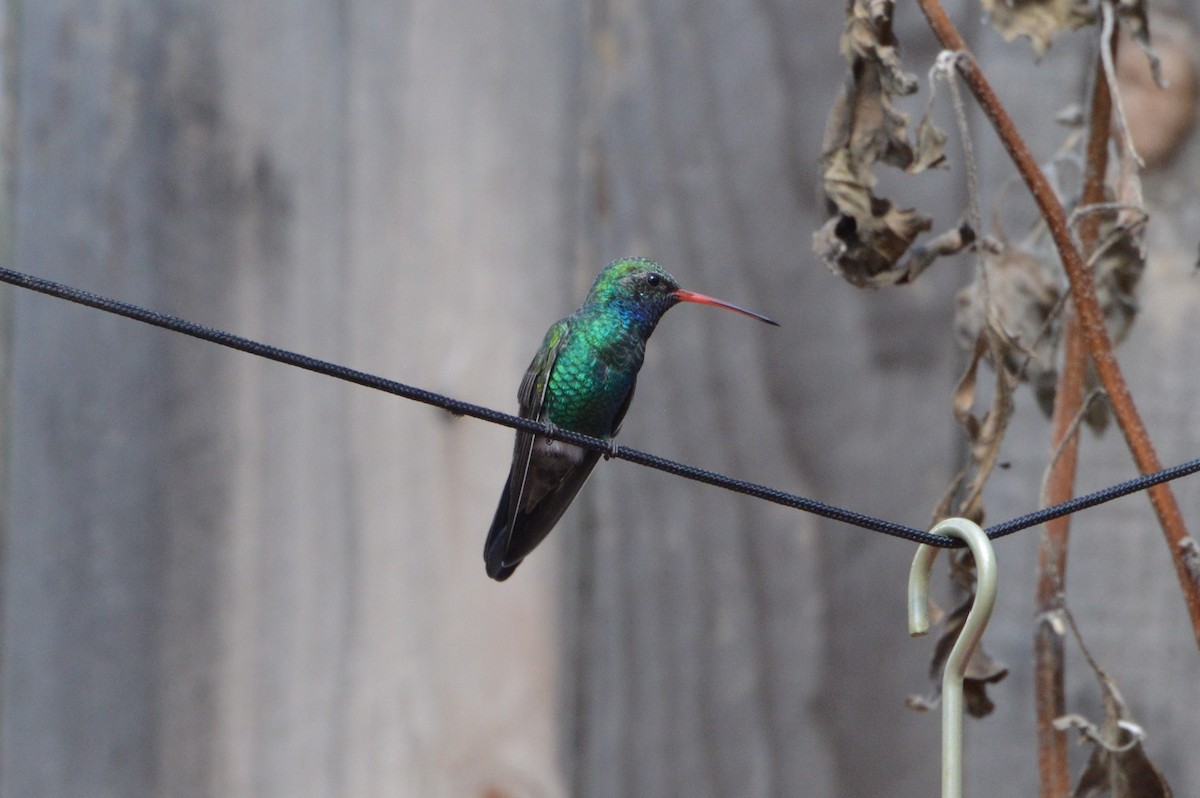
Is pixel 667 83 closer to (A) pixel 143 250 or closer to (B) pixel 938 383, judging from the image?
(B) pixel 938 383

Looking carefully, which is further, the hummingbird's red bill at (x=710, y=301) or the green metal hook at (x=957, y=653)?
the hummingbird's red bill at (x=710, y=301)

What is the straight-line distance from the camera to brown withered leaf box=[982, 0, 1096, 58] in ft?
5.87

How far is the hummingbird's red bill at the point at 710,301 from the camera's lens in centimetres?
209

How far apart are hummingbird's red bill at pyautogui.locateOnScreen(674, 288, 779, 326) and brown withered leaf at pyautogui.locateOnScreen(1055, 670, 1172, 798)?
0.74 m

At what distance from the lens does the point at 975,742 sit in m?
2.06

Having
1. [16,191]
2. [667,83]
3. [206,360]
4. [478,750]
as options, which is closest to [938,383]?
[667,83]

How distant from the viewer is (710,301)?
2.12 m

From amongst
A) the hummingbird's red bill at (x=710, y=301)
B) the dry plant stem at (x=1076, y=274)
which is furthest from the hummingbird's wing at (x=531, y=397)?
the dry plant stem at (x=1076, y=274)

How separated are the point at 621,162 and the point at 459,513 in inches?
26.1

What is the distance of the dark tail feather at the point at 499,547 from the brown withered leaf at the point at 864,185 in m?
0.68

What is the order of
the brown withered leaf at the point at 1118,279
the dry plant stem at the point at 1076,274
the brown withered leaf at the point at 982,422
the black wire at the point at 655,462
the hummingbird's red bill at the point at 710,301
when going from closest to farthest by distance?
the black wire at the point at 655,462
the dry plant stem at the point at 1076,274
the brown withered leaf at the point at 982,422
the brown withered leaf at the point at 1118,279
the hummingbird's red bill at the point at 710,301

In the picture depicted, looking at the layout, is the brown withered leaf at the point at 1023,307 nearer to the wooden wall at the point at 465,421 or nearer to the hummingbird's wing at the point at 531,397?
the wooden wall at the point at 465,421

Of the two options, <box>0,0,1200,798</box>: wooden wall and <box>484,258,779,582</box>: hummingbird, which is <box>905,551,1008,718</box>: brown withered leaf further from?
<box>484,258,779,582</box>: hummingbird

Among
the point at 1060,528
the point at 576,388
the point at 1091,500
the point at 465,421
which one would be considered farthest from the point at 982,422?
the point at 576,388
